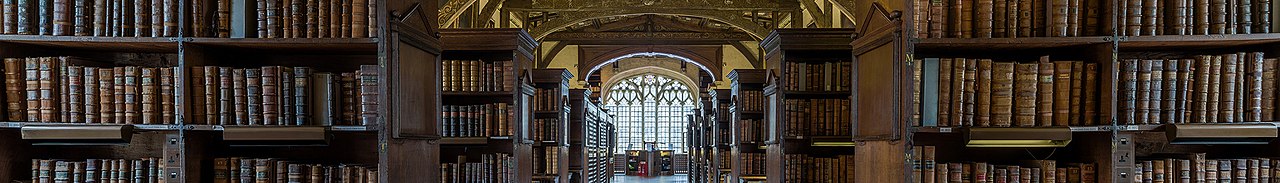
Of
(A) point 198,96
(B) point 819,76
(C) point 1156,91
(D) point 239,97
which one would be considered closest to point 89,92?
(A) point 198,96

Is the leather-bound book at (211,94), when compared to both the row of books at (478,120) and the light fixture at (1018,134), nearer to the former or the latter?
the light fixture at (1018,134)

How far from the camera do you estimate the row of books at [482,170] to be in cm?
605

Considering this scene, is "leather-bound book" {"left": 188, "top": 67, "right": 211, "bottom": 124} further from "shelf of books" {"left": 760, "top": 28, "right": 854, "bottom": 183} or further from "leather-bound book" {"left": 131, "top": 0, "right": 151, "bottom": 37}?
"shelf of books" {"left": 760, "top": 28, "right": 854, "bottom": 183}

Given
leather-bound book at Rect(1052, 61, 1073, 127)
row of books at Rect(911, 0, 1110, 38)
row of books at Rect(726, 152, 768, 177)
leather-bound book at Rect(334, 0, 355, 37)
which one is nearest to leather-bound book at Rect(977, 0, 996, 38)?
row of books at Rect(911, 0, 1110, 38)

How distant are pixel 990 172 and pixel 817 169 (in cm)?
290

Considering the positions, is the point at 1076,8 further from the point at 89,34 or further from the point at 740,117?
the point at 740,117

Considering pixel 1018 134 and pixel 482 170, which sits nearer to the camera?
pixel 1018 134

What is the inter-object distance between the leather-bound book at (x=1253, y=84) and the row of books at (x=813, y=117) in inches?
108

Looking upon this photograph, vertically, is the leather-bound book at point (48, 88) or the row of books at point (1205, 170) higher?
the leather-bound book at point (48, 88)

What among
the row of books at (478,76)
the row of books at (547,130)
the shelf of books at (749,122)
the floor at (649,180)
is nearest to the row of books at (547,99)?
the row of books at (547,130)

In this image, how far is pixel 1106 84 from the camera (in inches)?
130

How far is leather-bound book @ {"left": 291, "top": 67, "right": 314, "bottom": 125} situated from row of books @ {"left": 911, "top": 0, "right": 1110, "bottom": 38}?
1878 mm

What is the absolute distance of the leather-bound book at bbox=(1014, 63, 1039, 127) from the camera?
332 centimetres

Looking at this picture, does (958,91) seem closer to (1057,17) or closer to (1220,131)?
(1057,17)
